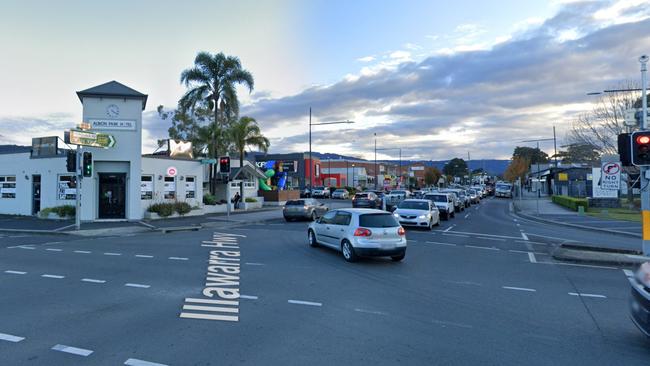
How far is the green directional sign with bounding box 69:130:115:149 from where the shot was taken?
21.3 m

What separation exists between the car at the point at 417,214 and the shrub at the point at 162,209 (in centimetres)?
1411

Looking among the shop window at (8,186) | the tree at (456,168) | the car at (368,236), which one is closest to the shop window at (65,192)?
the shop window at (8,186)

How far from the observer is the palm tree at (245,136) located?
3941cm

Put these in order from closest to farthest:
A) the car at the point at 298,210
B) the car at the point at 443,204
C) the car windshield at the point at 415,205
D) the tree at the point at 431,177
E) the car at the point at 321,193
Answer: the car windshield at the point at 415,205, the car at the point at 298,210, the car at the point at 443,204, the car at the point at 321,193, the tree at the point at 431,177

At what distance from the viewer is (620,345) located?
577 centimetres

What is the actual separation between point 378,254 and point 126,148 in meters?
19.4

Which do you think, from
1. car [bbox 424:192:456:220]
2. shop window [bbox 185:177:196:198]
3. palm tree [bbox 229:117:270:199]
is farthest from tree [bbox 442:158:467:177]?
shop window [bbox 185:177:196:198]

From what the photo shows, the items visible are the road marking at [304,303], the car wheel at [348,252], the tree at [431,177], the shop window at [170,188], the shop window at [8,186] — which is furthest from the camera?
the tree at [431,177]

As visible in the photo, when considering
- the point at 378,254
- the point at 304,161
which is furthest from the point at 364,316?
the point at 304,161

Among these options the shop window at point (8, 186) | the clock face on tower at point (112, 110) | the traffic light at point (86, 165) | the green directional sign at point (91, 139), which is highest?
the clock face on tower at point (112, 110)

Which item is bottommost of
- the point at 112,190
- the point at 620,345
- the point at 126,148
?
the point at 620,345

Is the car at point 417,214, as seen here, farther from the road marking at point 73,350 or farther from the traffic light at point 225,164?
the road marking at point 73,350

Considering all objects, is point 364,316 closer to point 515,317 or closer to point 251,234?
point 515,317

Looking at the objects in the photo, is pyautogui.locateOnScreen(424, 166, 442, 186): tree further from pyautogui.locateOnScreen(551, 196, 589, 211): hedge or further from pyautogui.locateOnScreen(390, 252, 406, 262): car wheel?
pyautogui.locateOnScreen(390, 252, 406, 262): car wheel
